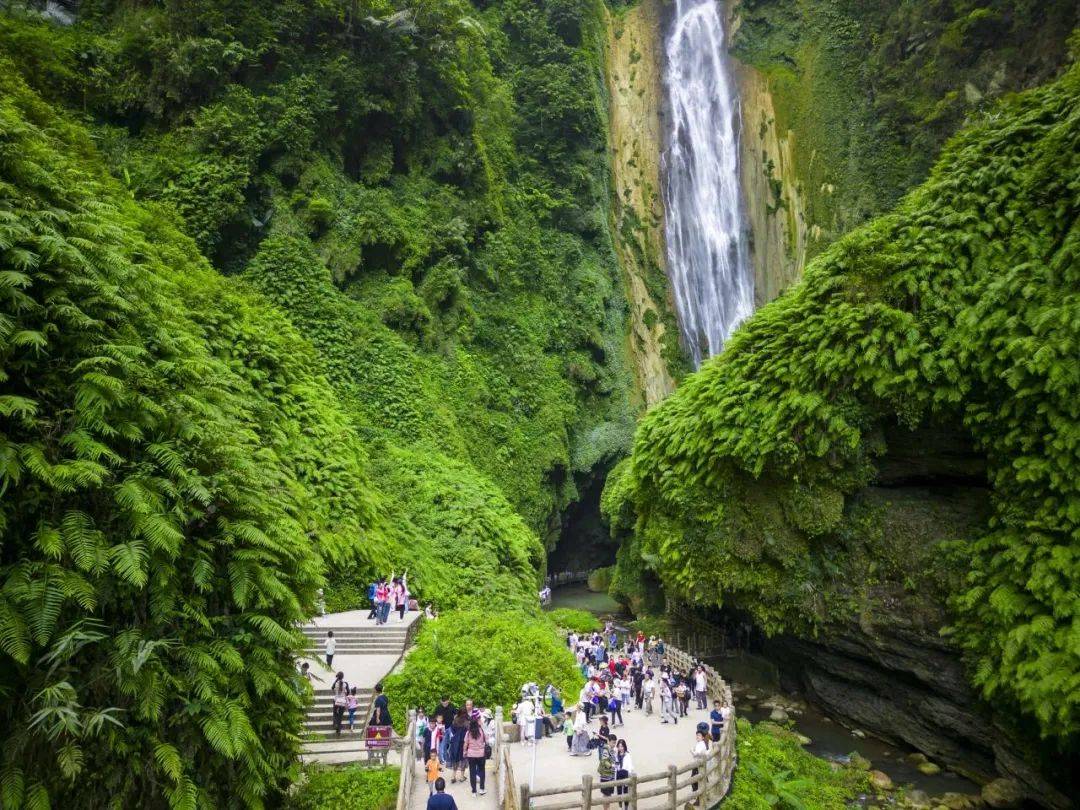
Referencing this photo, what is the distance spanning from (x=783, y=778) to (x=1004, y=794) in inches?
192

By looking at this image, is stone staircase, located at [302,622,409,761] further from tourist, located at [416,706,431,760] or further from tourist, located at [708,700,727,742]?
tourist, located at [708,700,727,742]

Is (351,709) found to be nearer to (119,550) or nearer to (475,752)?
(475,752)

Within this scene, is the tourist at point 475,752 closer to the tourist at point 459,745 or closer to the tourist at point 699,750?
the tourist at point 459,745

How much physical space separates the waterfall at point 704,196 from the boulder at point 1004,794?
25.8m

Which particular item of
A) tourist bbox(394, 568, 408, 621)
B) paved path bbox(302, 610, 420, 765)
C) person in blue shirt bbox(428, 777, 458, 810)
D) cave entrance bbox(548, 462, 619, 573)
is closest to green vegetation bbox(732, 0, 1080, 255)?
cave entrance bbox(548, 462, 619, 573)

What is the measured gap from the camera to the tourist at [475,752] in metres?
10.1

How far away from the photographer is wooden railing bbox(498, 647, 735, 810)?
9.20 meters

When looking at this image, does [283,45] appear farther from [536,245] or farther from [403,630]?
[403,630]

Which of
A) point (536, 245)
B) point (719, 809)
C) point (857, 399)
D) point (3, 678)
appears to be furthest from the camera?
point (536, 245)

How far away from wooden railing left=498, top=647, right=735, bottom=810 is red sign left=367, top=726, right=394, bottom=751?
238 cm

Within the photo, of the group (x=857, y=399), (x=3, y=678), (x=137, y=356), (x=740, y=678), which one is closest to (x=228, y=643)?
(x=3, y=678)

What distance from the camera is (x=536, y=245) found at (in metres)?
34.9

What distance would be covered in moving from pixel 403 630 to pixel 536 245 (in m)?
23.9

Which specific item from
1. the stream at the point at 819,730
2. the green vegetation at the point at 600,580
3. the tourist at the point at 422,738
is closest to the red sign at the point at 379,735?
the tourist at the point at 422,738
